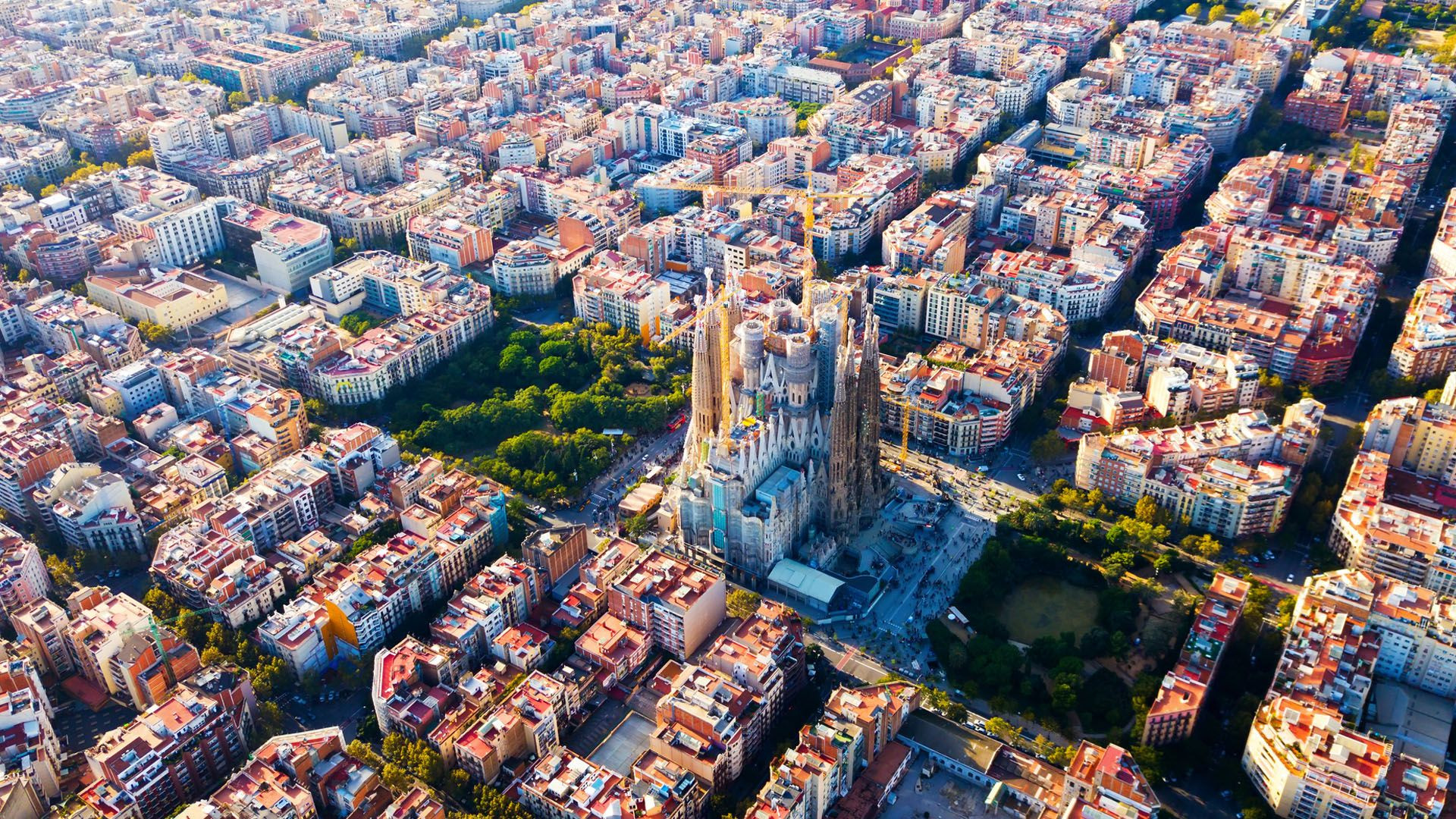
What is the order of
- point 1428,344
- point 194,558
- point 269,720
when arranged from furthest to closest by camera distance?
point 1428,344 → point 194,558 → point 269,720

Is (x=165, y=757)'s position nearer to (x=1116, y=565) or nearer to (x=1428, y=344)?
(x=1116, y=565)

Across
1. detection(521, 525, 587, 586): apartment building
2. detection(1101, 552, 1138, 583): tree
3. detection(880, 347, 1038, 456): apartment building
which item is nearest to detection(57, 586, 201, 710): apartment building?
detection(521, 525, 587, 586): apartment building

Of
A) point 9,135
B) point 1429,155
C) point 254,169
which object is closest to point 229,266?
point 254,169

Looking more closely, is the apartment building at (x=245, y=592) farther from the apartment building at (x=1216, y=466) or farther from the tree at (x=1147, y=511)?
the tree at (x=1147, y=511)

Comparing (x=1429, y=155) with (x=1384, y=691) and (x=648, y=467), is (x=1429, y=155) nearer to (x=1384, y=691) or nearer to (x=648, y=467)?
(x=1384, y=691)

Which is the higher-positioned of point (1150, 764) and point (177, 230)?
point (177, 230)

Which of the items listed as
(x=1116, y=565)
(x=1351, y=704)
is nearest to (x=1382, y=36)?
(x=1116, y=565)

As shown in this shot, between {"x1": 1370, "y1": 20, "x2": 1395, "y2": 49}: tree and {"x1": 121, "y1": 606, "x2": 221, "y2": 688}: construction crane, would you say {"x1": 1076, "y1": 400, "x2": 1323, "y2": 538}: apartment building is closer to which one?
{"x1": 121, "y1": 606, "x2": 221, "y2": 688}: construction crane

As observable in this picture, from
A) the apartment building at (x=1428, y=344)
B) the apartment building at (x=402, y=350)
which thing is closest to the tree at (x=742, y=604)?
the apartment building at (x=402, y=350)
